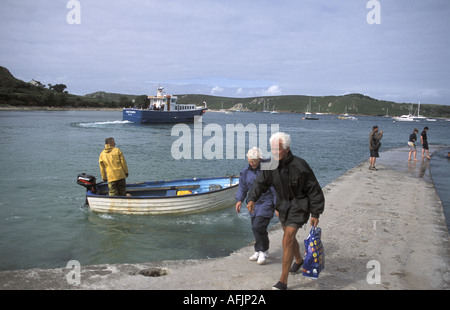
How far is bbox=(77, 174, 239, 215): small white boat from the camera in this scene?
9.88 metres

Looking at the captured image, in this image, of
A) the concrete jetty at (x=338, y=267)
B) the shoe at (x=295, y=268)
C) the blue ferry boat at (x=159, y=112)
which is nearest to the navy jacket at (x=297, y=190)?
the shoe at (x=295, y=268)

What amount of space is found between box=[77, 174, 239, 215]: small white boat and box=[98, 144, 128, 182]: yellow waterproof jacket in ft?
2.19

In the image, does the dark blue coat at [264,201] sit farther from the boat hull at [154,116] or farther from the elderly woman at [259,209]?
the boat hull at [154,116]

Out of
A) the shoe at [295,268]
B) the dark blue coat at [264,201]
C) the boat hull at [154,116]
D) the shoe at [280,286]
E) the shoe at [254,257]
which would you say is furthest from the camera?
the boat hull at [154,116]

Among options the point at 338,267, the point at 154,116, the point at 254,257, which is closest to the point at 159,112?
the point at 154,116

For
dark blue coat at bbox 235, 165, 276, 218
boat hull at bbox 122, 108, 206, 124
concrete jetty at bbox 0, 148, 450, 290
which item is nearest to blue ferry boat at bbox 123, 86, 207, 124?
boat hull at bbox 122, 108, 206, 124

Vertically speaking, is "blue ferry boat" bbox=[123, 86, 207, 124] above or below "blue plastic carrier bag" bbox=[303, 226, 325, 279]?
above

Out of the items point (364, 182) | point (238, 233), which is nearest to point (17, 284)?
point (238, 233)

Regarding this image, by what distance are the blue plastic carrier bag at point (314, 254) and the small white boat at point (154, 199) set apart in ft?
19.2

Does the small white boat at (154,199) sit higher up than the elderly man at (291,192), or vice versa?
the elderly man at (291,192)

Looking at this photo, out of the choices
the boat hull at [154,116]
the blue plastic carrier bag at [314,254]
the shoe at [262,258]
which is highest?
the boat hull at [154,116]

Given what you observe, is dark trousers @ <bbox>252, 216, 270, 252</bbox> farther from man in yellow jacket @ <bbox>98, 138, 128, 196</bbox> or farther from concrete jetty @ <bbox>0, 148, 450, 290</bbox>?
man in yellow jacket @ <bbox>98, 138, 128, 196</bbox>

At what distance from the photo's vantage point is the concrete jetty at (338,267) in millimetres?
4617
